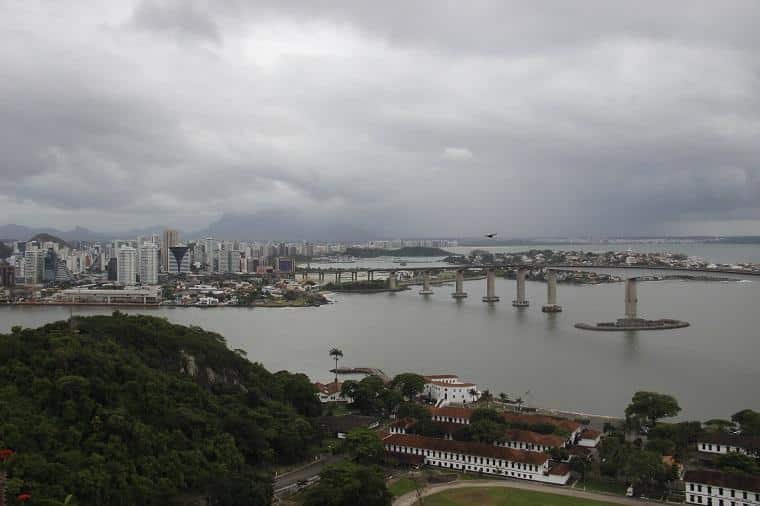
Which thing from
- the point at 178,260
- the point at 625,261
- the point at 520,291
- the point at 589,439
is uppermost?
the point at 178,260

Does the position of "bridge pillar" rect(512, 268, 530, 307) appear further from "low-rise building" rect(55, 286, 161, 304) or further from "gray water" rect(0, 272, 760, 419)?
"low-rise building" rect(55, 286, 161, 304)

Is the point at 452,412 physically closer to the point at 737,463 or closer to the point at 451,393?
the point at 451,393

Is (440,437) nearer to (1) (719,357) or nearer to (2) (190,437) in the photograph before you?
(2) (190,437)

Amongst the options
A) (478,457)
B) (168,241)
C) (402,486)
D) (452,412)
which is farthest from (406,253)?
(402,486)

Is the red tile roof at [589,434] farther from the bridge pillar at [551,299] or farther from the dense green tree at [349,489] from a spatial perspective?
the bridge pillar at [551,299]

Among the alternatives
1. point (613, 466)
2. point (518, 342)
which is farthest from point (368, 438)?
point (518, 342)

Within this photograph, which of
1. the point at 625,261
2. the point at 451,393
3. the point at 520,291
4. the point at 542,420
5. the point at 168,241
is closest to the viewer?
the point at 542,420
